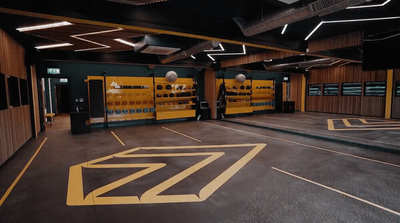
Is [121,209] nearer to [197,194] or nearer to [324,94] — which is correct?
[197,194]

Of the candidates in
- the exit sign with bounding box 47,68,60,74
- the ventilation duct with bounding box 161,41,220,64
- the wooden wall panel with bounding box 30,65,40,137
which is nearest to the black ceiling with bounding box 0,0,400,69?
the ventilation duct with bounding box 161,41,220,64

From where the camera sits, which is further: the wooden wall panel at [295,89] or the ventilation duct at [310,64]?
the wooden wall panel at [295,89]

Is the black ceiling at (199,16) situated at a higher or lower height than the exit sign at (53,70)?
higher

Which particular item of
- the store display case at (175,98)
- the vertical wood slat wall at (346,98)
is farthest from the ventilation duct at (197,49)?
the vertical wood slat wall at (346,98)

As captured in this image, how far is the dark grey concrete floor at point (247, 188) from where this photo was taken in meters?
2.49

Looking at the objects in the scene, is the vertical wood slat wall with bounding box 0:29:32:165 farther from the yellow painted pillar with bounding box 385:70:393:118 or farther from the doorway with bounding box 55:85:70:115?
the yellow painted pillar with bounding box 385:70:393:118

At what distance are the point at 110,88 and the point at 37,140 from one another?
319 centimetres

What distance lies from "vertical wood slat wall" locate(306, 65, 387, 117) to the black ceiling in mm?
6598

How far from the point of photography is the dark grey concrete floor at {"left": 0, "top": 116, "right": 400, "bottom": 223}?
2494 millimetres

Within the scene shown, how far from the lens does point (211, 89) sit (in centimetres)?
1111

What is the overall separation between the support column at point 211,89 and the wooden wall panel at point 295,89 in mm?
6570

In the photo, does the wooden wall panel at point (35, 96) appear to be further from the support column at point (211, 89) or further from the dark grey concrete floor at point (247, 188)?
the support column at point (211, 89)

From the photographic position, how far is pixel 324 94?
42.6 feet

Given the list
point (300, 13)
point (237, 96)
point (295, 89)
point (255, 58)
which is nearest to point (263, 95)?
point (237, 96)
